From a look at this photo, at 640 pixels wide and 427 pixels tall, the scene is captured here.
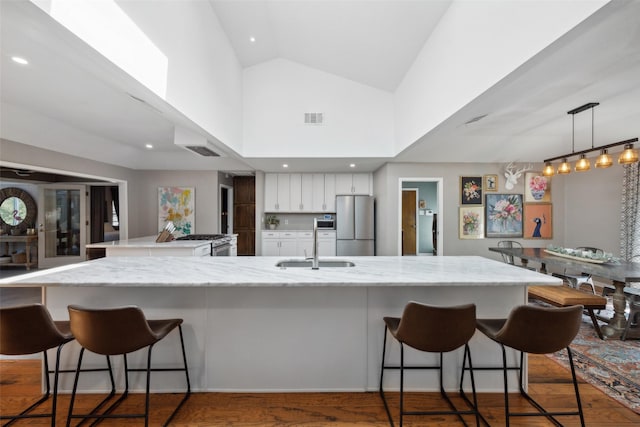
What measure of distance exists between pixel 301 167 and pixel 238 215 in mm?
2601

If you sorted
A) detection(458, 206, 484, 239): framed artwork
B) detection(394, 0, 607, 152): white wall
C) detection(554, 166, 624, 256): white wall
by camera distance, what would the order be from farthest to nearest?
1. detection(458, 206, 484, 239): framed artwork
2. detection(554, 166, 624, 256): white wall
3. detection(394, 0, 607, 152): white wall

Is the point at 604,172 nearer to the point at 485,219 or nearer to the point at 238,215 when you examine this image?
the point at 485,219

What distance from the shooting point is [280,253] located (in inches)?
247

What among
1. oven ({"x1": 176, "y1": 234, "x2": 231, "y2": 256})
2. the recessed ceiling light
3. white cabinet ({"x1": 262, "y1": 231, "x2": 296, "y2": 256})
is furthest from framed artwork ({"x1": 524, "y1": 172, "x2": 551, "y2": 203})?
the recessed ceiling light

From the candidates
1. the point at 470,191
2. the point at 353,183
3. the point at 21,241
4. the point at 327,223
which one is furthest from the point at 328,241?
the point at 21,241

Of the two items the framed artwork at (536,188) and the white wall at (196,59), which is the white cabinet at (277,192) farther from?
the framed artwork at (536,188)

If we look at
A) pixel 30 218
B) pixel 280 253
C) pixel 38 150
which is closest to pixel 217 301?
pixel 38 150

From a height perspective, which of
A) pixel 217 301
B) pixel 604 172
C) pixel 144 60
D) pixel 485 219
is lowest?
pixel 217 301

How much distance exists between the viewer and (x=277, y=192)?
21.2 feet

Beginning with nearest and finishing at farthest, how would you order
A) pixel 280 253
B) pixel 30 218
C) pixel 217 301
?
pixel 217 301, pixel 280 253, pixel 30 218

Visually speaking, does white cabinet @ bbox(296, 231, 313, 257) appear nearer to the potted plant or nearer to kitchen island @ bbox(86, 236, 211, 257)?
the potted plant

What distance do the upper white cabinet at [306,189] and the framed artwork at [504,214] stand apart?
2.50 meters

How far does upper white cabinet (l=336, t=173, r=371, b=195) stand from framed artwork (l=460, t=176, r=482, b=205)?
191 cm

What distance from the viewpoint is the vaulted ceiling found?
1.72 m
